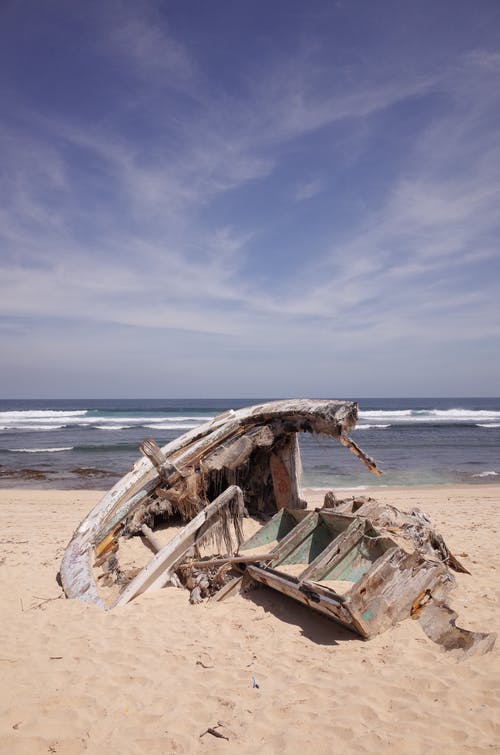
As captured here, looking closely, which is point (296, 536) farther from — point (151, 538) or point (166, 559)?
point (151, 538)

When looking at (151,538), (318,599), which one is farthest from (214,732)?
(151,538)

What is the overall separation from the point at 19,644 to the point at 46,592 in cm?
136

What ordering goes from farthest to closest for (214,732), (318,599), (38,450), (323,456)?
(38,450), (323,456), (318,599), (214,732)

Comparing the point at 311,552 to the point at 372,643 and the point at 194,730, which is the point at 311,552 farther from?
the point at 194,730

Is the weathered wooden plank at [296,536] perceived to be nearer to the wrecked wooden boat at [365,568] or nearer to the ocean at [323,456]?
the wrecked wooden boat at [365,568]

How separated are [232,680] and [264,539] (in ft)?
8.14

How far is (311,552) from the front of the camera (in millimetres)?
6031

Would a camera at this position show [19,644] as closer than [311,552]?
Yes

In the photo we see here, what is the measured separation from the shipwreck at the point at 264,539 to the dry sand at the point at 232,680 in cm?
25

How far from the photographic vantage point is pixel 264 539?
645 centimetres

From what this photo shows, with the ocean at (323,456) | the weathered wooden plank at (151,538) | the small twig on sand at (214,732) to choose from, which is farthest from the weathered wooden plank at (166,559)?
the ocean at (323,456)

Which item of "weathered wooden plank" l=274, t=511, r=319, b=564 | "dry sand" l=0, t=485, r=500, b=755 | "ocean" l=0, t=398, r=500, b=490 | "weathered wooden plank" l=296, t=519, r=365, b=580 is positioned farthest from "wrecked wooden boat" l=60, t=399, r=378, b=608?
"weathered wooden plank" l=296, t=519, r=365, b=580

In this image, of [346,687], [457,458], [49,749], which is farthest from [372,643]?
[457,458]

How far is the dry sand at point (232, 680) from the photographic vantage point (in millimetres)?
3254
